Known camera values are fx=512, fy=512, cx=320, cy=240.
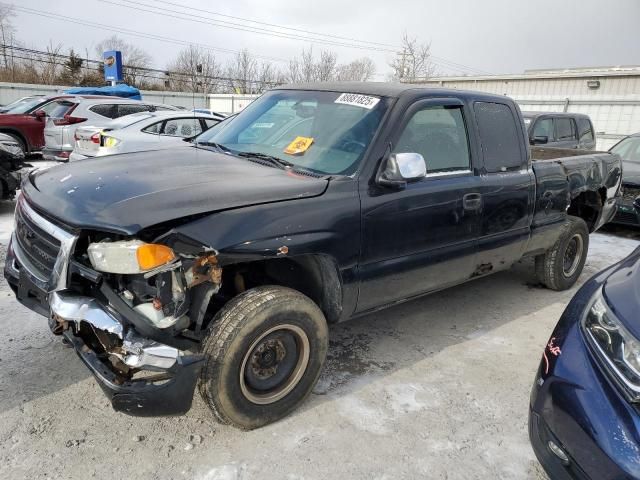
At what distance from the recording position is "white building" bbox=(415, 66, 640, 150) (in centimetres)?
1742

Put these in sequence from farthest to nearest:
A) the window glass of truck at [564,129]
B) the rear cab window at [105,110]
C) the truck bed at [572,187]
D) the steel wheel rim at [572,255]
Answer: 1. the rear cab window at [105,110]
2. the window glass of truck at [564,129]
3. the steel wheel rim at [572,255]
4. the truck bed at [572,187]

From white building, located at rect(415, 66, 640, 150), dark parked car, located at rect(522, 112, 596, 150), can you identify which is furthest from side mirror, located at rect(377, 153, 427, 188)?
white building, located at rect(415, 66, 640, 150)

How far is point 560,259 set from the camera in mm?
5102

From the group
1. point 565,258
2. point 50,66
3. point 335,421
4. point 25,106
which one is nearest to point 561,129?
point 565,258

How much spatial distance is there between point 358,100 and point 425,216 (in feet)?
2.99

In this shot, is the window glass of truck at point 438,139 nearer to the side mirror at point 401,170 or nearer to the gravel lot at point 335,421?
the side mirror at point 401,170

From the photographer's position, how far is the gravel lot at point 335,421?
2541mm

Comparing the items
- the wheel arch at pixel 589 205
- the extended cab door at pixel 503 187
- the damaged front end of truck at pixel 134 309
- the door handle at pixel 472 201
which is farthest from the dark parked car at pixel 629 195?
the damaged front end of truck at pixel 134 309

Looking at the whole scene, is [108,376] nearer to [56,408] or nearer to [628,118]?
Result: [56,408]

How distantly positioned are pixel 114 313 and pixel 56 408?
94 cm

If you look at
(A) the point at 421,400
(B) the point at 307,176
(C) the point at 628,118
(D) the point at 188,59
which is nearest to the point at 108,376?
(B) the point at 307,176

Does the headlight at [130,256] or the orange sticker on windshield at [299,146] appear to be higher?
the orange sticker on windshield at [299,146]

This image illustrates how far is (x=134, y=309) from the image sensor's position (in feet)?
7.98

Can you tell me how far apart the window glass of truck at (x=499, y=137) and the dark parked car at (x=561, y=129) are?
20.8 feet
